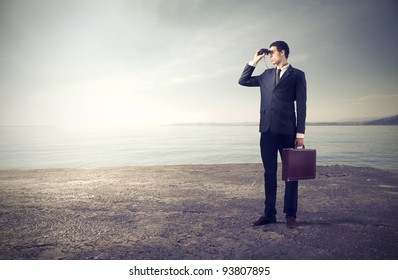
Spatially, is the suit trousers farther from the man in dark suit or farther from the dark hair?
the dark hair

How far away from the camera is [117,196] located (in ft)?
16.4

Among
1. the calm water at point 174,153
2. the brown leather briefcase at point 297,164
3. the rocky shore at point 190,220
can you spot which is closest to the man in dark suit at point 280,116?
the brown leather briefcase at point 297,164

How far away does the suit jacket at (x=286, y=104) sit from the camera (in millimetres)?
3279

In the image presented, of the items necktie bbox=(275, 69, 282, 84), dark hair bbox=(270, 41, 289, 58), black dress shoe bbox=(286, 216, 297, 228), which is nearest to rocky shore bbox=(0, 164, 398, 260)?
black dress shoe bbox=(286, 216, 297, 228)

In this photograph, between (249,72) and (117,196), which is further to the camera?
(117,196)

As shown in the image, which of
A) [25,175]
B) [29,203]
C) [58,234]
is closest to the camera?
[58,234]

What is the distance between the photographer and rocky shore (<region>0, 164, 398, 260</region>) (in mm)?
2662

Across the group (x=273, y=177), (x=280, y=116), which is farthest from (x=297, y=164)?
(x=280, y=116)

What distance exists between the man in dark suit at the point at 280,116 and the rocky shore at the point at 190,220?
0.35 m

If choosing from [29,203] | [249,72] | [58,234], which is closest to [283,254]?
[249,72]

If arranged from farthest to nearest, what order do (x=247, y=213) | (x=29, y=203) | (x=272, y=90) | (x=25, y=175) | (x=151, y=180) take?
1. (x=25, y=175)
2. (x=151, y=180)
3. (x=29, y=203)
4. (x=247, y=213)
5. (x=272, y=90)

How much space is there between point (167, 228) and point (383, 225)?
2823 millimetres

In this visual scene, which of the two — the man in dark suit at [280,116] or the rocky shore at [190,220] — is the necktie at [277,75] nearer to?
the man in dark suit at [280,116]
